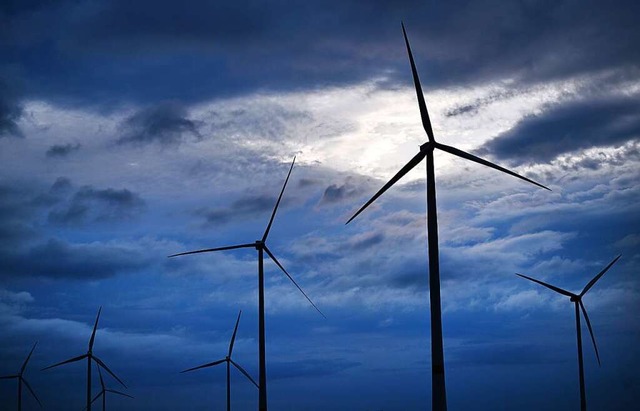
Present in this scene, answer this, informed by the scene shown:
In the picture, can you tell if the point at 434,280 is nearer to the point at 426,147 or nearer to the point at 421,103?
the point at 426,147

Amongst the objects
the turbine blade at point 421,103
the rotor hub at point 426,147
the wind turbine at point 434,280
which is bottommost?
the wind turbine at point 434,280

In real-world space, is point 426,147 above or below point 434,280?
above

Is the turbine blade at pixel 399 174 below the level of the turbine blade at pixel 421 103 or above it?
below

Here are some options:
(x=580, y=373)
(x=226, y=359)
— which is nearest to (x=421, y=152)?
(x=580, y=373)

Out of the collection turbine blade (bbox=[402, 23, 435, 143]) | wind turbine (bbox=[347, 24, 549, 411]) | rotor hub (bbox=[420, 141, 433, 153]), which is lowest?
wind turbine (bbox=[347, 24, 549, 411])


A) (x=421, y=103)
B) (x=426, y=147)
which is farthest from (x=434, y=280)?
(x=421, y=103)

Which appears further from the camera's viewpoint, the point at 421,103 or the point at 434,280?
the point at 421,103

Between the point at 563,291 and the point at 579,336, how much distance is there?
255 inches

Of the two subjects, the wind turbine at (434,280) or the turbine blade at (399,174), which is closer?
the wind turbine at (434,280)

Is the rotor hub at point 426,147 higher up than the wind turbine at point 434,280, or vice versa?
the rotor hub at point 426,147

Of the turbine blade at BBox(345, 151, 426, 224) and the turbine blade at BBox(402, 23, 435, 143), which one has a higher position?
the turbine blade at BBox(402, 23, 435, 143)

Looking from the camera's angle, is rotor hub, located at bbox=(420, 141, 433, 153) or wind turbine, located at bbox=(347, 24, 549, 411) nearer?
wind turbine, located at bbox=(347, 24, 549, 411)

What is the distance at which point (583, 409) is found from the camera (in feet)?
336

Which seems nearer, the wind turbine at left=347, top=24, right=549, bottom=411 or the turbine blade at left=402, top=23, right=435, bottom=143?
the wind turbine at left=347, top=24, right=549, bottom=411
